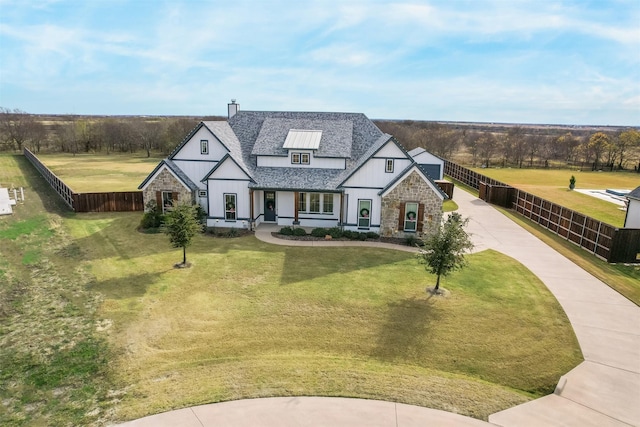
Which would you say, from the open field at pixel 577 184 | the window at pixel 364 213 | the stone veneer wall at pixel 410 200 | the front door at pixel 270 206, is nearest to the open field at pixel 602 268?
the open field at pixel 577 184

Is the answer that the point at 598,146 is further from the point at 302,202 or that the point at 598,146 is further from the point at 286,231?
the point at 286,231

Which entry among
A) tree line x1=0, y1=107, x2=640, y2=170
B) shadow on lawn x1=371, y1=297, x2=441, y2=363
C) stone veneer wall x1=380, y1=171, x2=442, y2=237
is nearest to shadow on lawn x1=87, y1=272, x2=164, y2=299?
shadow on lawn x1=371, y1=297, x2=441, y2=363

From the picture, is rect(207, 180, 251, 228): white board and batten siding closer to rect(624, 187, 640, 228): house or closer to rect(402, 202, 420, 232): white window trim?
rect(402, 202, 420, 232): white window trim

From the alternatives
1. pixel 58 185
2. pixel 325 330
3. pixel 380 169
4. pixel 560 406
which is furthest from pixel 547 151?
pixel 58 185

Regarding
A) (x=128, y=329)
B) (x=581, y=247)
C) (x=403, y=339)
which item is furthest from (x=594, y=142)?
(x=128, y=329)

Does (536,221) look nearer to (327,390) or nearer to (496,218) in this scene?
(496,218)
